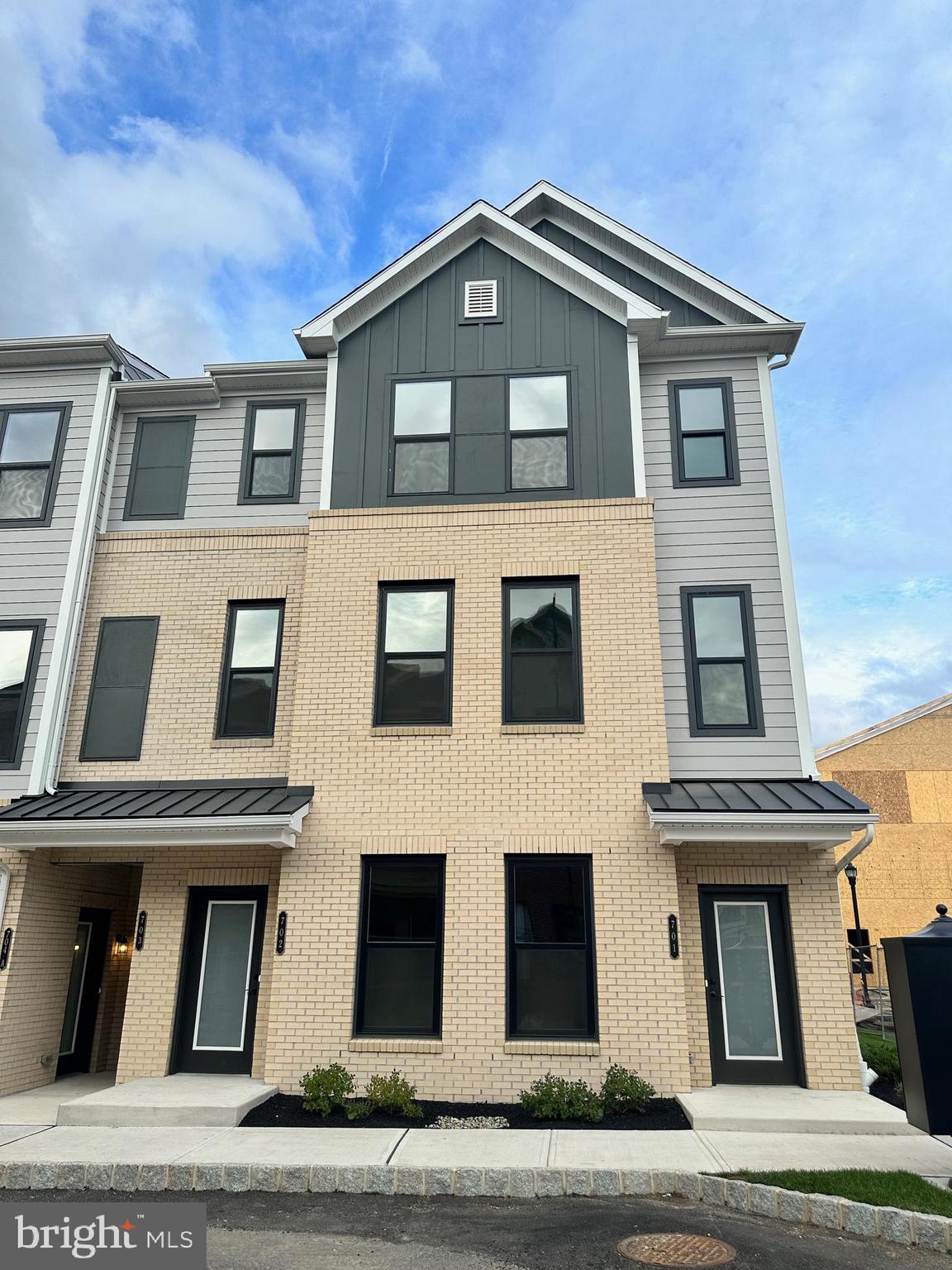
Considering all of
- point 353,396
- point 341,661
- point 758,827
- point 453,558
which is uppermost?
point 353,396

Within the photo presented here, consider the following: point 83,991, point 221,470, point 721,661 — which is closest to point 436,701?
point 721,661

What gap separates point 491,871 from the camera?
33.9ft

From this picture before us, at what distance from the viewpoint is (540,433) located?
40.6 feet

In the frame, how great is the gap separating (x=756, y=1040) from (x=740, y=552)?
603cm

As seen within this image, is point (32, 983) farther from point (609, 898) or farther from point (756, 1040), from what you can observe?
point (756, 1040)

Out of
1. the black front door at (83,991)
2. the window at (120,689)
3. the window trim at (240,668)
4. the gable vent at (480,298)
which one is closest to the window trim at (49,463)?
the window at (120,689)

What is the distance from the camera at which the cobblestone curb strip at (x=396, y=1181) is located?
6906mm

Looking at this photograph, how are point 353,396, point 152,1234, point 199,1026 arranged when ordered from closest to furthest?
point 152,1234
point 199,1026
point 353,396

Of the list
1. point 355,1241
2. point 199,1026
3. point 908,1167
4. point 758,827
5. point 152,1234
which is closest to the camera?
point 152,1234

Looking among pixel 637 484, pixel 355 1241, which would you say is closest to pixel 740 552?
pixel 637 484

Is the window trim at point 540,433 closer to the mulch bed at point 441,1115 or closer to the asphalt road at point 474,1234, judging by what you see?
the mulch bed at point 441,1115

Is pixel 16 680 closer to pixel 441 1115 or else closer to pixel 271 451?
pixel 271 451

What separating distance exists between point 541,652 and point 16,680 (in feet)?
23.7

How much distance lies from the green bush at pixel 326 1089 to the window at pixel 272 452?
769 cm
